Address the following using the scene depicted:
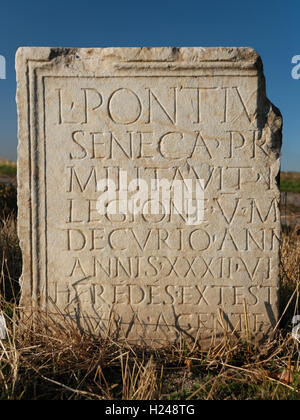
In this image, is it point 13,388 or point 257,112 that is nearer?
point 13,388

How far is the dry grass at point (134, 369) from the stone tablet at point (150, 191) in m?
0.14

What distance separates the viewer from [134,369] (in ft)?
8.09

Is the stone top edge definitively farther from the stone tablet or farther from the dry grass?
the dry grass

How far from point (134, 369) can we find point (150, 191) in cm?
124

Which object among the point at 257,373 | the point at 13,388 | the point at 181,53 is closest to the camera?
the point at 13,388

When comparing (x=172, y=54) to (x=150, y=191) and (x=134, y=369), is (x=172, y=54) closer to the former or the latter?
(x=150, y=191)

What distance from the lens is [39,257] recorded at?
2.82 metres

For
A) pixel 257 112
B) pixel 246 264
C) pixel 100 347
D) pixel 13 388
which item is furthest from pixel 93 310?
pixel 257 112

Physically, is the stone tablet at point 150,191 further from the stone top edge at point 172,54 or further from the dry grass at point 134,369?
the dry grass at point 134,369

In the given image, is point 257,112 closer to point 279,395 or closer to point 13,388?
point 279,395

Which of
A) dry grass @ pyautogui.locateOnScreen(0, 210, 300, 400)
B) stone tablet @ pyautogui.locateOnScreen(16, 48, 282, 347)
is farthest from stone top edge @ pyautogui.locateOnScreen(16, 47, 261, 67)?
dry grass @ pyautogui.locateOnScreen(0, 210, 300, 400)

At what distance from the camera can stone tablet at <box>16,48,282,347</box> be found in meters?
2.71

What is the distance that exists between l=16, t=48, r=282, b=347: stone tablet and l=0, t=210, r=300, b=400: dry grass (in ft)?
0.47

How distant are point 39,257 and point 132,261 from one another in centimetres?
71
